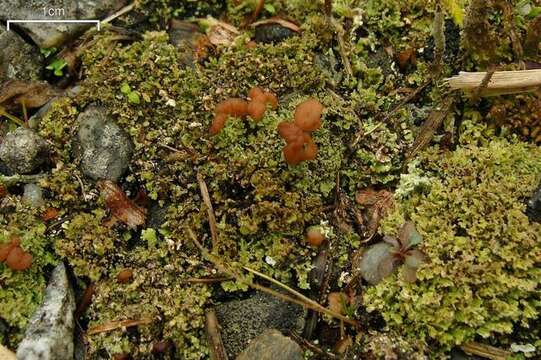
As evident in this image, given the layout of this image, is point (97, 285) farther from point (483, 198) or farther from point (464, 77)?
point (464, 77)

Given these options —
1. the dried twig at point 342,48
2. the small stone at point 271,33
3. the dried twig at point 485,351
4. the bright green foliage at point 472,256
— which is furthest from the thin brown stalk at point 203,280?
the small stone at point 271,33

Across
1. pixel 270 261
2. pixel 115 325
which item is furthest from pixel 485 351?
pixel 115 325

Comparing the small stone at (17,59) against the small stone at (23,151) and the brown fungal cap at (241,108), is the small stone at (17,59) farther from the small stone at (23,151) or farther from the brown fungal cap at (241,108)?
the brown fungal cap at (241,108)

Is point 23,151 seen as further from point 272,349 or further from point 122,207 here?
point 272,349

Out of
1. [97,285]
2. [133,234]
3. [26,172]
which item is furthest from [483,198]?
[26,172]

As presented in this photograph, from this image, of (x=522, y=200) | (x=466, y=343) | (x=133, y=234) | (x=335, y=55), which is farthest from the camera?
(x=335, y=55)
